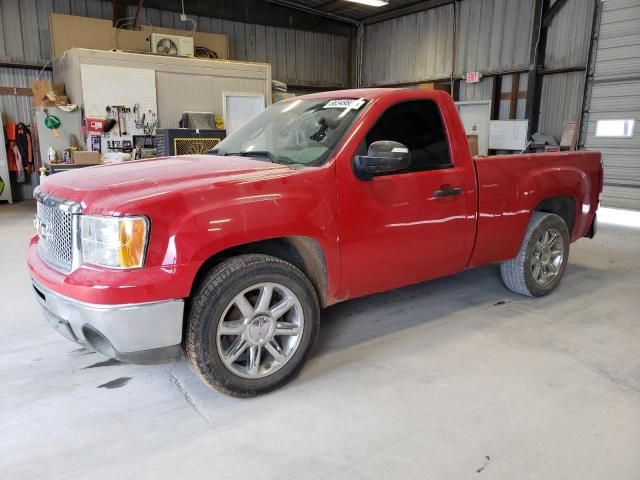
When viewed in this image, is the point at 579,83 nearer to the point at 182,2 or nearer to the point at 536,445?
the point at 182,2

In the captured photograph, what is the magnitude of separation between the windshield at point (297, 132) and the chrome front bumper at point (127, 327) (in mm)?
1186

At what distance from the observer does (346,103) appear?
313 centimetres

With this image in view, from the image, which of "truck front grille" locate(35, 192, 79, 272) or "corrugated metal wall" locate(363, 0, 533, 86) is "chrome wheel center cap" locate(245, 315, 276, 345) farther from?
"corrugated metal wall" locate(363, 0, 533, 86)

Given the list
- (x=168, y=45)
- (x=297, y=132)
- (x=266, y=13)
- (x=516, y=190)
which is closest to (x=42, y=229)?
(x=297, y=132)

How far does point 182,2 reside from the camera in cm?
1199

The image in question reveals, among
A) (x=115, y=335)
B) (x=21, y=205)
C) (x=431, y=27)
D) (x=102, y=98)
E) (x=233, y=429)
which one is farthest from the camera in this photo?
(x=431, y=27)

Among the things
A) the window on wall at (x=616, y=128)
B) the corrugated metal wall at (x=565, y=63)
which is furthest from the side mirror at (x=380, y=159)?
the corrugated metal wall at (x=565, y=63)

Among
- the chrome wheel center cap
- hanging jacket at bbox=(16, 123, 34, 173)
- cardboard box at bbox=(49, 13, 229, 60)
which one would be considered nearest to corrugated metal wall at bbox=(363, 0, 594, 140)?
cardboard box at bbox=(49, 13, 229, 60)

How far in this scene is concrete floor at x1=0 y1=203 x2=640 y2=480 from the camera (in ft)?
6.82

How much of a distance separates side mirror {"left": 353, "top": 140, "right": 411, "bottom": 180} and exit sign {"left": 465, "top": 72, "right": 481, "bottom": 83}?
453 inches

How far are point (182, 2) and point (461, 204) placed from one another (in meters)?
11.3

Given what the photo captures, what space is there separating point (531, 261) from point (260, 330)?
262 centimetres

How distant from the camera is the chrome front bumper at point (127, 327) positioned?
214 centimetres

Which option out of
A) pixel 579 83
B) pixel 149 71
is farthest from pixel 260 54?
pixel 579 83
